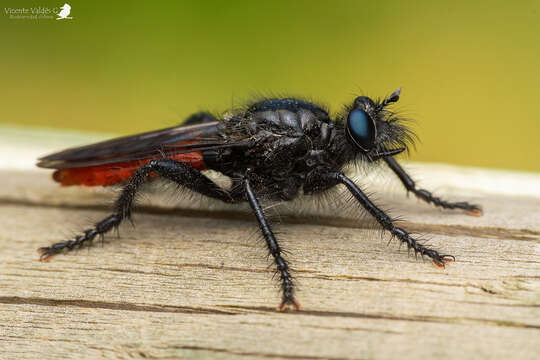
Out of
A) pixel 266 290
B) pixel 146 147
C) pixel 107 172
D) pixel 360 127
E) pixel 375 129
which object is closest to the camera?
pixel 266 290

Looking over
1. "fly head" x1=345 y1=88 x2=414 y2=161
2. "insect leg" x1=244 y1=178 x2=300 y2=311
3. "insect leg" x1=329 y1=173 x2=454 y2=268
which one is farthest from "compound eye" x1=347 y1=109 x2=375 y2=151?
"insect leg" x1=244 y1=178 x2=300 y2=311

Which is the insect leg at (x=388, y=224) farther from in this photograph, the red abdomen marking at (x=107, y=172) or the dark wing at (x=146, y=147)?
the red abdomen marking at (x=107, y=172)

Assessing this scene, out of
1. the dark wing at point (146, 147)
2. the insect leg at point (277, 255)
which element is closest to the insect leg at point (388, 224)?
the insect leg at point (277, 255)

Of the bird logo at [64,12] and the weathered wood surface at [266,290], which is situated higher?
the bird logo at [64,12]

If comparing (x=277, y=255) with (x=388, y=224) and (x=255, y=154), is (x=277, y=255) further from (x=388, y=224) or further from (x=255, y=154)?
(x=255, y=154)

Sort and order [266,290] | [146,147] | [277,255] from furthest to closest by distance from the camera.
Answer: [146,147], [277,255], [266,290]

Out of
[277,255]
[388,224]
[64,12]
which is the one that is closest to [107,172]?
[277,255]

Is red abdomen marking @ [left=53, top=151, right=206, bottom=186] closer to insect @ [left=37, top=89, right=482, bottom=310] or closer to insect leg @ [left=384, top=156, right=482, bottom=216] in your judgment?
insect @ [left=37, top=89, right=482, bottom=310]
